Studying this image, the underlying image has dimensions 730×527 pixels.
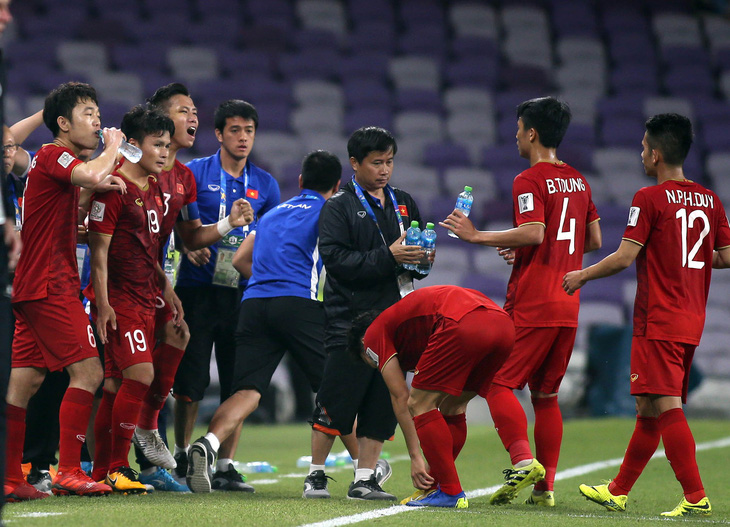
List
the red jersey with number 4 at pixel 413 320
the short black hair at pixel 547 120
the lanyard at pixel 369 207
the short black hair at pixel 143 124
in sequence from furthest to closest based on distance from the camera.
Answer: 1. the lanyard at pixel 369 207
2. the short black hair at pixel 143 124
3. the short black hair at pixel 547 120
4. the red jersey with number 4 at pixel 413 320

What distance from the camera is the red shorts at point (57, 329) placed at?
4500 mm

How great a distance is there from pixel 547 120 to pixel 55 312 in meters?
2.59

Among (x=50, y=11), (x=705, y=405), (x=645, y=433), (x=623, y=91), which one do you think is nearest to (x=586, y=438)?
(x=705, y=405)

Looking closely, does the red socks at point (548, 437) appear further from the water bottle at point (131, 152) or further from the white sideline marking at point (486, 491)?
the water bottle at point (131, 152)

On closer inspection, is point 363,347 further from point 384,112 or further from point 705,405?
point 384,112

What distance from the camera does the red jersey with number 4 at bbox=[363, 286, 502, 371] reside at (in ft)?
15.0

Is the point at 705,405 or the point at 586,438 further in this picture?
the point at 705,405

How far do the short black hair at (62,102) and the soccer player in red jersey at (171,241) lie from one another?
2.32 feet

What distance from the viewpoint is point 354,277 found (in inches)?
203

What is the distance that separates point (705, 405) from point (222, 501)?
849cm

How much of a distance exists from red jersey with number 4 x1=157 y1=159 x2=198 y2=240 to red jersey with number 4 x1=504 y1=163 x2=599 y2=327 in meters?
1.85

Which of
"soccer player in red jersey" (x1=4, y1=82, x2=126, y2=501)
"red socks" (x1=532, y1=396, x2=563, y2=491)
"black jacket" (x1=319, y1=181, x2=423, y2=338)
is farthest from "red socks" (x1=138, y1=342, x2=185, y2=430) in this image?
"red socks" (x1=532, y1=396, x2=563, y2=491)

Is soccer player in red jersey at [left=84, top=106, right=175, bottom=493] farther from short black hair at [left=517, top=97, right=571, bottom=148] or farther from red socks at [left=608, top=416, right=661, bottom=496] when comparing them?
red socks at [left=608, top=416, right=661, bottom=496]

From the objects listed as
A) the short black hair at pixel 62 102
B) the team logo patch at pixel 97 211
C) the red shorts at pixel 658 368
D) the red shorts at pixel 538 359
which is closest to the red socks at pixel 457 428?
the red shorts at pixel 538 359
